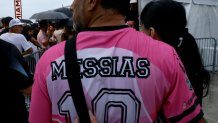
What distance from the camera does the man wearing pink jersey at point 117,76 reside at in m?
1.38

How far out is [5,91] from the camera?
2.14 m

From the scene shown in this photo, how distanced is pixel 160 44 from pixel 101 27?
265mm

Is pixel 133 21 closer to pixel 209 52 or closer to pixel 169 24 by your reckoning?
pixel 209 52

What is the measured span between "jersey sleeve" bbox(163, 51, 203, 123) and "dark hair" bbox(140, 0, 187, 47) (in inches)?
32.1

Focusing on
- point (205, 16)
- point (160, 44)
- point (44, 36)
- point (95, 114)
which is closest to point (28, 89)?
point (95, 114)

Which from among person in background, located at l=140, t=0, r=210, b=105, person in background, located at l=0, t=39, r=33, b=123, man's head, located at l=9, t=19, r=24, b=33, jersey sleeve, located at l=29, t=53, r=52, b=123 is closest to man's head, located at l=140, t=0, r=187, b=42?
person in background, located at l=140, t=0, r=210, b=105

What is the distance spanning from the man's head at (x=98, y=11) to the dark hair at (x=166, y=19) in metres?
0.78

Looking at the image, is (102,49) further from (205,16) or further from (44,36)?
(205,16)

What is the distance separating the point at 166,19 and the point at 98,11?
0.87m

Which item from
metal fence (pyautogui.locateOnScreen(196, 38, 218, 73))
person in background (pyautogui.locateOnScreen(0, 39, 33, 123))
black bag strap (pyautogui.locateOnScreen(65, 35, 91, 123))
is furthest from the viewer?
metal fence (pyautogui.locateOnScreen(196, 38, 218, 73))

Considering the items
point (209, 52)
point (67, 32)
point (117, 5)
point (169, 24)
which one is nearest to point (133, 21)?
point (67, 32)

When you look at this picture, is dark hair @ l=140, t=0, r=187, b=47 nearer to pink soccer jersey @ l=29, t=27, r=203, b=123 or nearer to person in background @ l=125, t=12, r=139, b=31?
pink soccer jersey @ l=29, t=27, r=203, b=123

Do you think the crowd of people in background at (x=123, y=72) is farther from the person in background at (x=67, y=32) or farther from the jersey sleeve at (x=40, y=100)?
the person in background at (x=67, y=32)

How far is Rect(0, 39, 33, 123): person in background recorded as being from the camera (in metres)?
2.14
